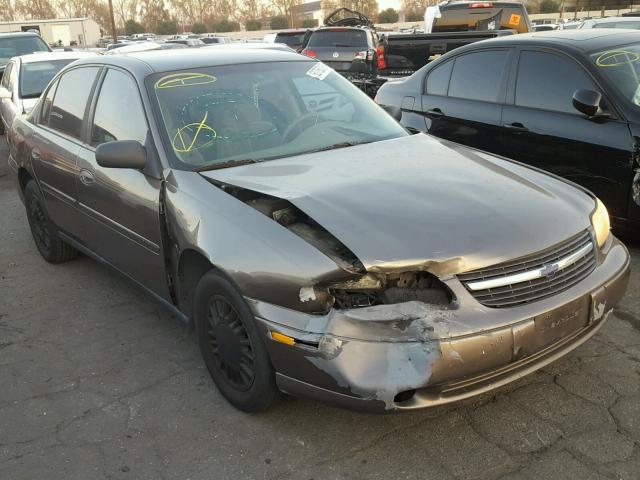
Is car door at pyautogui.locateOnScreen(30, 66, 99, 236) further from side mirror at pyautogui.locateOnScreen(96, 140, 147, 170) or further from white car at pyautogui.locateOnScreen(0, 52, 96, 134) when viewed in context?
white car at pyautogui.locateOnScreen(0, 52, 96, 134)

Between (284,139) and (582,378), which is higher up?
(284,139)

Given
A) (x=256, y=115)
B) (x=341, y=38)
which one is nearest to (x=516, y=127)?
(x=256, y=115)

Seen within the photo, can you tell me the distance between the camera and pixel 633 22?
979 cm

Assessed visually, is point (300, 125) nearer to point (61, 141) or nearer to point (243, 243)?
point (243, 243)

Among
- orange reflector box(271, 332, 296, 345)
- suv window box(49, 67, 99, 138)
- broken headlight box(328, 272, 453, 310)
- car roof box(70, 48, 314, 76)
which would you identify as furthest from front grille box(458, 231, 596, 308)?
suv window box(49, 67, 99, 138)

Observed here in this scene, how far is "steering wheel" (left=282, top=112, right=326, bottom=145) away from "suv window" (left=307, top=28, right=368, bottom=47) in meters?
10.5

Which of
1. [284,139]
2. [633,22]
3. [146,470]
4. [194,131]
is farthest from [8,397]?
[633,22]

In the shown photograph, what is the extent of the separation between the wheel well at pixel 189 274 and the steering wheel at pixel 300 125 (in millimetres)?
891

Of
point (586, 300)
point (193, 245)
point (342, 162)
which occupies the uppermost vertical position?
point (342, 162)

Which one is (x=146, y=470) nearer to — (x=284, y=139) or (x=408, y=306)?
(x=408, y=306)

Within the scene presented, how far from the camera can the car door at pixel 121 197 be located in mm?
3459

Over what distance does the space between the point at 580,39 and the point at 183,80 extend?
11.0 ft

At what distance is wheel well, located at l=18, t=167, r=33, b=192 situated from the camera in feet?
17.3

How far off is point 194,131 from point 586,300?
7.10ft
